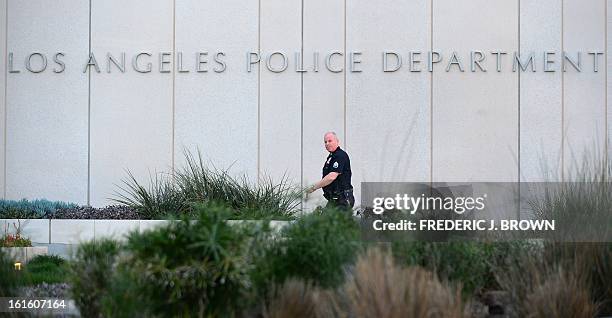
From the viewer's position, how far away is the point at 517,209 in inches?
361

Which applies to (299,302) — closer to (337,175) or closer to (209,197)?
(337,175)

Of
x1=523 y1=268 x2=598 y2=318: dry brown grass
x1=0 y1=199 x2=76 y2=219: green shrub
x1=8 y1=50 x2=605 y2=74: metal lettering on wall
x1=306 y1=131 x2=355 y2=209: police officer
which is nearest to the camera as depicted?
x1=523 y1=268 x2=598 y2=318: dry brown grass

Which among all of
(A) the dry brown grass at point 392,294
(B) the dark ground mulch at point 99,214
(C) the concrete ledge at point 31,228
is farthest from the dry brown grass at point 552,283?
(C) the concrete ledge at point 31,228

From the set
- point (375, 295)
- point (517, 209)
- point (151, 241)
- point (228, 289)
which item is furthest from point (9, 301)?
point (517, 209)

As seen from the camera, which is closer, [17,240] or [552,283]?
[552,283]

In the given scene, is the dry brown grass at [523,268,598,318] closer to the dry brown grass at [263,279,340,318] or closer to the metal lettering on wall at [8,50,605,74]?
the dry brown grass at [263,279,340,318]

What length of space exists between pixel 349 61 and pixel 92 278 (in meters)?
10.8

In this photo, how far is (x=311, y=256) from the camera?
604 centimetres

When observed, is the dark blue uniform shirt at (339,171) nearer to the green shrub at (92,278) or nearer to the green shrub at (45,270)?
the green shrub at (45,270)

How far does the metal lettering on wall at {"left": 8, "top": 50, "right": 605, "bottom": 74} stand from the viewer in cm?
1622

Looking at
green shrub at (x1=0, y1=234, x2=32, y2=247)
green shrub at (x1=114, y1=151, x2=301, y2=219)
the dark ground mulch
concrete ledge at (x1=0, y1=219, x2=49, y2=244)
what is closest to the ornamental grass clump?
green shrub at (x1=114, y1=151, x2=301, y2=219)

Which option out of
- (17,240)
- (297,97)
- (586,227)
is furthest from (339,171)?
(586,227)

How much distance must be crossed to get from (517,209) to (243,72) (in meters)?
8.15

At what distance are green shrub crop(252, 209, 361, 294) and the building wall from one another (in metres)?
10.0
